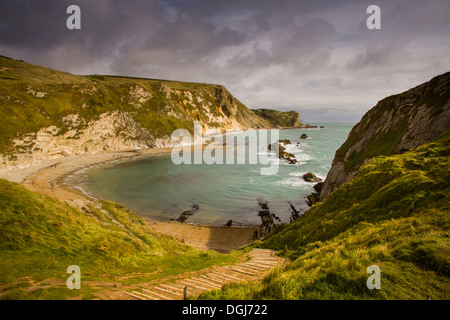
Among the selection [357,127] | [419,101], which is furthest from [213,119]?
[419,101]

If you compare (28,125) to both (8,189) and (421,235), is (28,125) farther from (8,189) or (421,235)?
(421,235)

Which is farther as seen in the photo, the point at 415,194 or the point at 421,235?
the point at 415,194

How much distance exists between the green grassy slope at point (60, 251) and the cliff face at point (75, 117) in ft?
179

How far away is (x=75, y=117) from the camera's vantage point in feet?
258

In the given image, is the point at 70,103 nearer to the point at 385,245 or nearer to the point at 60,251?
the point at 60,251

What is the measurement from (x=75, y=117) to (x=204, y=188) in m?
64.4

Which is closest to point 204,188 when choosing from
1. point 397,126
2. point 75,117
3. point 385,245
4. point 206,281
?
point 397,126

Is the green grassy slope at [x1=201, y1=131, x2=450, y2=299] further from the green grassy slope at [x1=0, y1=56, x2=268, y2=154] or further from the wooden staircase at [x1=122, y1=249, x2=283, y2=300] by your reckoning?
the green grassy slope at [x1=0, y1=56, x2=268, y2=154]

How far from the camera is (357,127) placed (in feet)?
126

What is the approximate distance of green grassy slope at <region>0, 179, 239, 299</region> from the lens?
26.9 feet

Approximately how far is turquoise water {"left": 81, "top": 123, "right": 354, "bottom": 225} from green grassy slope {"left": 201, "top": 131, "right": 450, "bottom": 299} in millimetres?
18890

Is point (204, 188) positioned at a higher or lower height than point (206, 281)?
lower

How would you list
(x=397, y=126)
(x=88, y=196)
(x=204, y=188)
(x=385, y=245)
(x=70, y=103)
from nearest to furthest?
(x=385, y=245), (x=397, y=126), (x=88, y=196), (x=204, y=188), (x=70, y=103)
